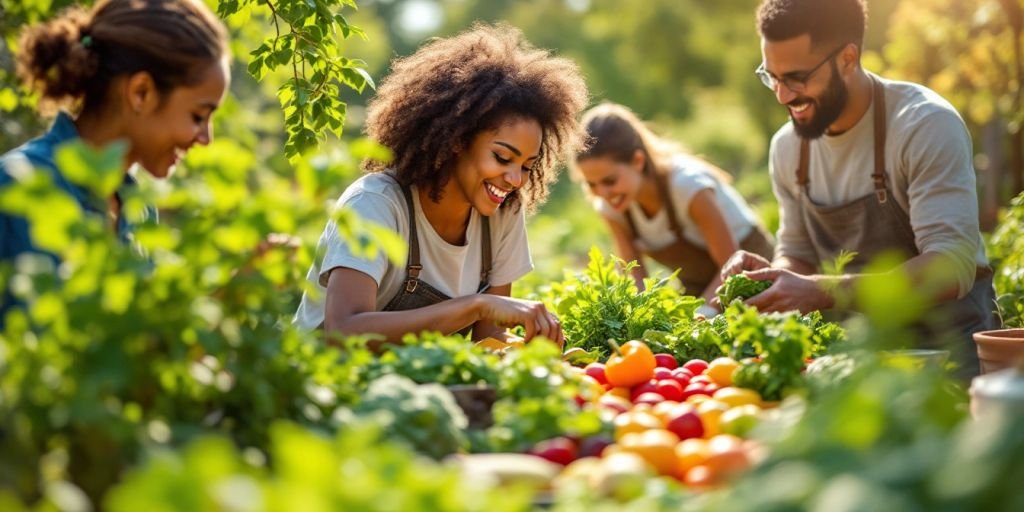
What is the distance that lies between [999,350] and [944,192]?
1215mm

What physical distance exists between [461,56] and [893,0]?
17.1 metres

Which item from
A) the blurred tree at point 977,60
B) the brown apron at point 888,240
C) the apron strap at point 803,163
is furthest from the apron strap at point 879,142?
the blurred tree at point 977,60

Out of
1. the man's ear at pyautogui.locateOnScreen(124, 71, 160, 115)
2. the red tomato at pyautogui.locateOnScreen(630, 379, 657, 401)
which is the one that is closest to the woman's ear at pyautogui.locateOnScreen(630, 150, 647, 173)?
the red tomato at pyautogui.locateOnScreen(630, 379, 657, 401)

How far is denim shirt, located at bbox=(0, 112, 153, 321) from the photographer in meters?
2.28

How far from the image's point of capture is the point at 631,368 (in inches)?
108

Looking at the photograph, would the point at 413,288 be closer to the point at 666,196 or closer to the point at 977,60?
the point at 666,196

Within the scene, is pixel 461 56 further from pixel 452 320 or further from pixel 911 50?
pixel 911 50

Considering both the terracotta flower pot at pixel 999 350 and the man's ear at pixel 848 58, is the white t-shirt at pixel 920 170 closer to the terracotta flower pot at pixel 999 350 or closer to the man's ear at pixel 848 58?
the man's ear at pixel 848 58

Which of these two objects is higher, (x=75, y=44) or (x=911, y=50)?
(x=911, y=50)

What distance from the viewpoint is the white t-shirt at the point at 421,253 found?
11.0 feet

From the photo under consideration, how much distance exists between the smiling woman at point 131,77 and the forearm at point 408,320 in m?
0.89

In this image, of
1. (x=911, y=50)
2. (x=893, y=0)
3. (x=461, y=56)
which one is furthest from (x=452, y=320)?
(x=893, y=0)

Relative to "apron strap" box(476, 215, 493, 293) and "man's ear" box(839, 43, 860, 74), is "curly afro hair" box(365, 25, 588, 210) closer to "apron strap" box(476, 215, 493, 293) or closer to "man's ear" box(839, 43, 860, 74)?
"apron strap" box(476, 215, 493, 293)

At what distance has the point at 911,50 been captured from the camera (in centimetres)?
1023
